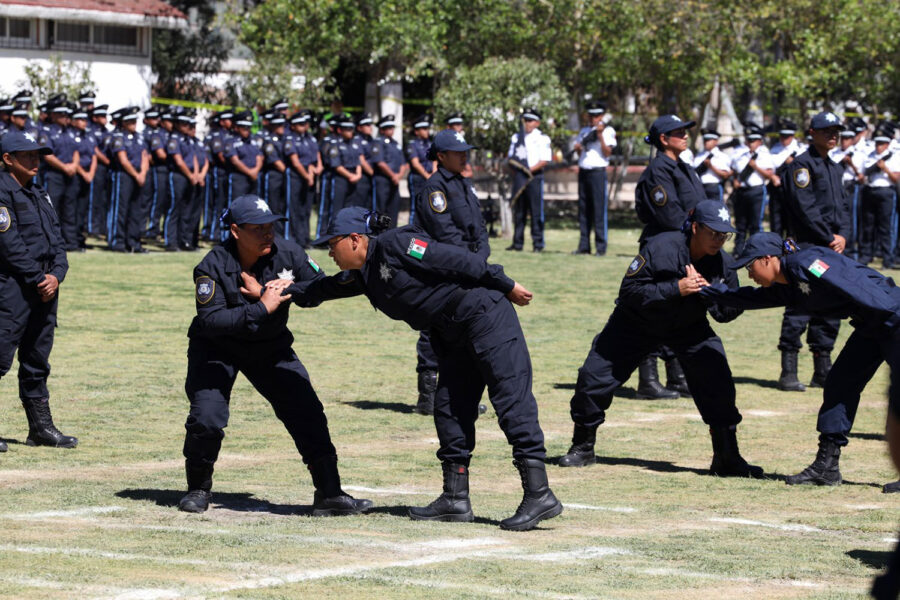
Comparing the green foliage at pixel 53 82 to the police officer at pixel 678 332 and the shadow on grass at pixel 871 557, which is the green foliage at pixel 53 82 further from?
the shadow on grass at pixel 871 557

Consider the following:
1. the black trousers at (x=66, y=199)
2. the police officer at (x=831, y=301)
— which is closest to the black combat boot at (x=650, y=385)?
the police officer at (x=831, y=301)

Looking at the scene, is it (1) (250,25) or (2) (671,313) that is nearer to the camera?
(2) (671,313)

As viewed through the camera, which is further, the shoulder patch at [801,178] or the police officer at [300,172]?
the police officer at [300,172]

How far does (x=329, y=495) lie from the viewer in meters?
7.84

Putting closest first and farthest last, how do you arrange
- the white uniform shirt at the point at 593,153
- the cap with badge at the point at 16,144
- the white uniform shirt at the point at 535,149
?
1. the cap with badge at the point at 16,144
2. the white uniform shirt at the point at 593,153
3. the white uniform shirt at the point at 535,149

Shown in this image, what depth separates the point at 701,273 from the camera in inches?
366

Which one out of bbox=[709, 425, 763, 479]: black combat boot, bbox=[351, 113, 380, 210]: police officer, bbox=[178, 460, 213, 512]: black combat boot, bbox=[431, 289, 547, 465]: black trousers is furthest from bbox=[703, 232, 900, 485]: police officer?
bbox=[351, 113, 380, 210]: police officer

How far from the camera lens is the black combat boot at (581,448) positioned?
31.2 ft

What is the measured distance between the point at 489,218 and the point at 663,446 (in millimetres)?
14908

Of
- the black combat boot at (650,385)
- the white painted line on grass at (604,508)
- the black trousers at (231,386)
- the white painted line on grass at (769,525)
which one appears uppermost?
the black trousers at (231,386)

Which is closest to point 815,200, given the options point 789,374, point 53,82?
point 789,374

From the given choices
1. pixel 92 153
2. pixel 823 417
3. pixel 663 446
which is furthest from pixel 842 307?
pixel 92 153

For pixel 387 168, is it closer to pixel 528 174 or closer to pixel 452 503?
pixel 528 174

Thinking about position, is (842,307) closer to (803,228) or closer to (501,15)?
(803,228)
